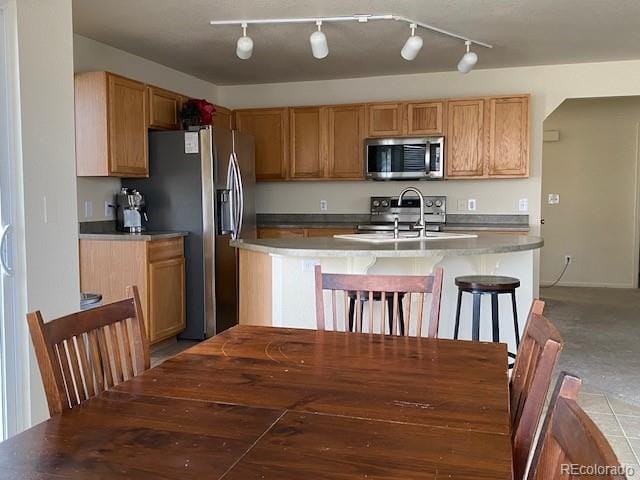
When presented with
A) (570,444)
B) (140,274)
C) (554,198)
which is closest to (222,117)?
(140,274)

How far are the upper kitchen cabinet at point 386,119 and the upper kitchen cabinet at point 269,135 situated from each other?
34.7 inches

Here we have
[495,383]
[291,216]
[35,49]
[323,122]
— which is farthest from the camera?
[291,216]

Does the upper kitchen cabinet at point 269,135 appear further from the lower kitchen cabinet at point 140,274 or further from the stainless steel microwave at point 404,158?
the lower kitchen cabinet at point 140,274

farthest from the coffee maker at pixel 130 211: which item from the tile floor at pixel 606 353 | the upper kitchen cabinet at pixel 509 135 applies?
the tile floor at pixel 606 353

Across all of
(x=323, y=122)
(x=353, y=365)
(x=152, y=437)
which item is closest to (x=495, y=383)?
(x=353, y=365)

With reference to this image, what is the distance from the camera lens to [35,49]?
244cm

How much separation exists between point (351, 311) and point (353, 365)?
57.3 inches

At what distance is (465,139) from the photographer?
553 cm

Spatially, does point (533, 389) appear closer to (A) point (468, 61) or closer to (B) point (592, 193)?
(A) point (468, 61)

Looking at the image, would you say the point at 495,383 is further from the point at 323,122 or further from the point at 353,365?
the point at 323,122

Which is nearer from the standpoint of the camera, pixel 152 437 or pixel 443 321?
pixel 152 437

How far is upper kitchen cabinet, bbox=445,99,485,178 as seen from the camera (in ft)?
18.0

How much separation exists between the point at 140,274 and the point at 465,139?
3216 millimetres

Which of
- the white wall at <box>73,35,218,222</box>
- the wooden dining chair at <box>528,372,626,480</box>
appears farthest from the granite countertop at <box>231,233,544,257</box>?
the wooden dining chair at <box>528,372,626,480</box>
